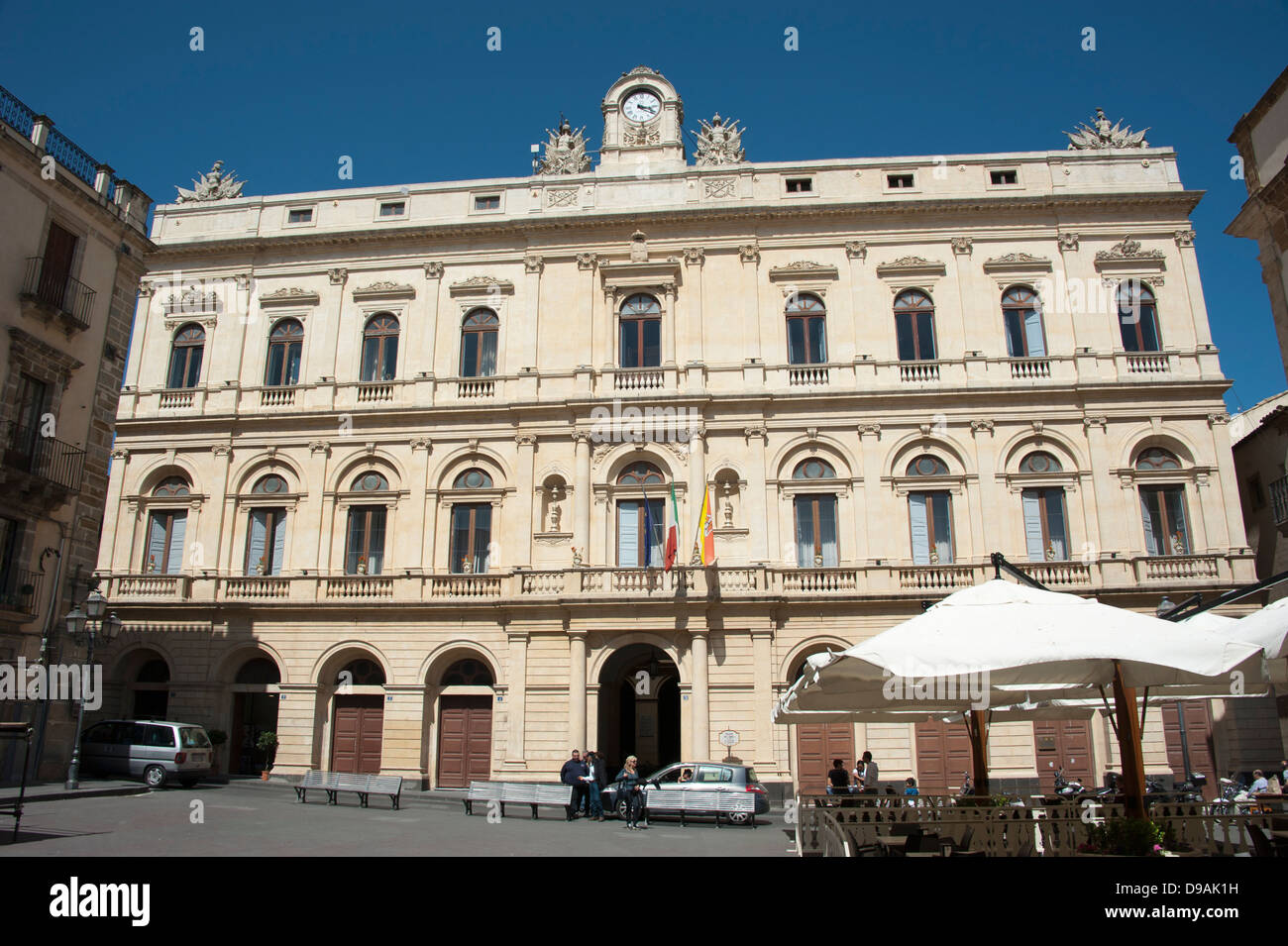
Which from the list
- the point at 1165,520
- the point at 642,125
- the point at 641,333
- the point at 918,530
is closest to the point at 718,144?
the point at 642,125

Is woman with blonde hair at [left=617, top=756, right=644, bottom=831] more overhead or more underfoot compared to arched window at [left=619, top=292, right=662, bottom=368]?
more underfoot

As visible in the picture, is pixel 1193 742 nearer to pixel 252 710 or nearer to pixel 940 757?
pixel 940 757

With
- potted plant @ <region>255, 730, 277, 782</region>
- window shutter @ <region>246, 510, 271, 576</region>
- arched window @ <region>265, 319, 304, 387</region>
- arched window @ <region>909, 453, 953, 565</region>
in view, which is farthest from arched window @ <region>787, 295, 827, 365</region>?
potted plant @ <region>255, 730, 277, 782</region>

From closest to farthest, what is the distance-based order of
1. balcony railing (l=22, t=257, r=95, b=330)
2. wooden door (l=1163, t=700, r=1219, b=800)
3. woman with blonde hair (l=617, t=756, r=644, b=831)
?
balcony railing (l=22, t=257, r=95, b=330) < woman with blonde hair (l=617, t=756, r=644, b=831) < wooden door (l=1163, t=700, r=1219, b=800)

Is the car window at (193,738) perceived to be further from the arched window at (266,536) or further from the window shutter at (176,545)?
the window shutter at (176,545)

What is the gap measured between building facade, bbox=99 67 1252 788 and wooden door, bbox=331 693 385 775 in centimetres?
10

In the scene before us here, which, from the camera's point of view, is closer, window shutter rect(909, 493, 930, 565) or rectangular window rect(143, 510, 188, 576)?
window shutter rect(909, 493, 930, 565)

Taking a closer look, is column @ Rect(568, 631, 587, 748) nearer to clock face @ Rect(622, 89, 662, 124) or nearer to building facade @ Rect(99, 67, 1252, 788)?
building facade @ Rect(99, 67, 1252, 788)

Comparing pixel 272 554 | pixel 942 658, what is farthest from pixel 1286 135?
pixel 272 554

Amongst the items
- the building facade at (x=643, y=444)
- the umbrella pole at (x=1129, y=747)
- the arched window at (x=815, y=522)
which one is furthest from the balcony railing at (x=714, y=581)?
the umbrella pole at (x=1129, y=747)

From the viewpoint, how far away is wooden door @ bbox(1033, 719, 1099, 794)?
25734mm

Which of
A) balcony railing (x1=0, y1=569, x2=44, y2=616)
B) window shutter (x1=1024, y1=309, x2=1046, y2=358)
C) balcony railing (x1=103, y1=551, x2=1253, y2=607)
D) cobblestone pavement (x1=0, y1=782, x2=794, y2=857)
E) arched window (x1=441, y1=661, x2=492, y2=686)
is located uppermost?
window shutter (x1=1024, y1=309, x2=1046, y2=358)

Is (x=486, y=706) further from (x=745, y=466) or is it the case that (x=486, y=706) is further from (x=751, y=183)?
(x=751, y=183)

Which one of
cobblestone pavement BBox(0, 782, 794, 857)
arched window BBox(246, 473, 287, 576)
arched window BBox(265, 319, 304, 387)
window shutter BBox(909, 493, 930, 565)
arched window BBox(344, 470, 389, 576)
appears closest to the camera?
cobblestone pavement BBox(0, 782, 794, 857)
